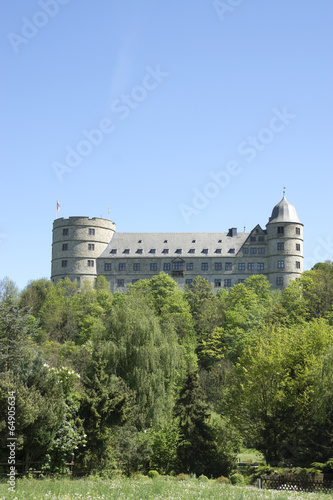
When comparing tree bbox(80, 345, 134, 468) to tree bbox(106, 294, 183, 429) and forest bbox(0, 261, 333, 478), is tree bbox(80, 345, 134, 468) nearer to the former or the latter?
forest bbox(0, 261, 333, 478)

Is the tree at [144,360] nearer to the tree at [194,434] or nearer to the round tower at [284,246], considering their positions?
the tree at [194,434]

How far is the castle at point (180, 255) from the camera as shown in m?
95.3

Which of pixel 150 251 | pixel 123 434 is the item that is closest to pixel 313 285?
pixel 150 251

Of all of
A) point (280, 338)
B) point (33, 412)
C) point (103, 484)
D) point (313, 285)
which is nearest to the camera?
point (103, 484)

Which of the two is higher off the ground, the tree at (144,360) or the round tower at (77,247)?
the round tower at (77,247)

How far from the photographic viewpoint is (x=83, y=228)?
97.8 metres

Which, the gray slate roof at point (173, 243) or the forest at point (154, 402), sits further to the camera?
the gray slate roof at point (173, 243)

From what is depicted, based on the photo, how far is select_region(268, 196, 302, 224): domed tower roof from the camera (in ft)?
314

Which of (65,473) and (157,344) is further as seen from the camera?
(157,344)

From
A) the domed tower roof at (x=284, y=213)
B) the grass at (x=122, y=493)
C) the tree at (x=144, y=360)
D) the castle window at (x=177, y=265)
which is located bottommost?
the grass at (x=122, y=493)

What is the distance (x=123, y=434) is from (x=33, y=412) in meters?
7.90

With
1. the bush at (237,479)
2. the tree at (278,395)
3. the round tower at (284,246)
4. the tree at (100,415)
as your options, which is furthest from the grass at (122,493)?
the round tower at (284,246)

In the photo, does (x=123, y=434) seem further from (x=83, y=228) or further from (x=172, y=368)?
(x=83, y=228)

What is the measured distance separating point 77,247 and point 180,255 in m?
15.7
